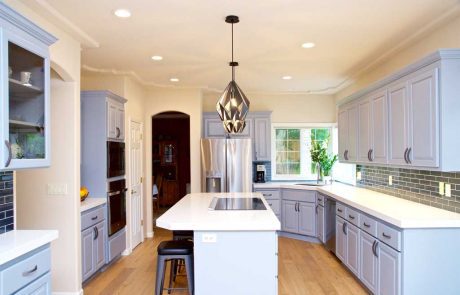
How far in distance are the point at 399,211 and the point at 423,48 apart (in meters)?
1.69

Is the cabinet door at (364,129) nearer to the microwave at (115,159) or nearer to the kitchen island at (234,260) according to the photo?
the kitchen island at (234,260)

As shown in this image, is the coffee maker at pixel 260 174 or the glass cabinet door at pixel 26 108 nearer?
the glass cabinet door at pixel 26 108

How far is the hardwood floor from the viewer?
3.78 m

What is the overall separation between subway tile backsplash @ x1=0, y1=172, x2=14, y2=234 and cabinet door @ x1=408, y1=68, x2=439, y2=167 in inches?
127

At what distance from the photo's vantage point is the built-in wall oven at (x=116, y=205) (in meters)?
4.42

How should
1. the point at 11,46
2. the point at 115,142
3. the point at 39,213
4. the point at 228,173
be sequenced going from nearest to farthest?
the point at 11,46, the point at 39,213, the point at 115,142, the point at 228,173

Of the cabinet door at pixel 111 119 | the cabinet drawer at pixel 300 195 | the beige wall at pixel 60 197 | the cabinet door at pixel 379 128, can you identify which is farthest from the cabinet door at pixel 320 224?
the beige wall at pixel 60 197

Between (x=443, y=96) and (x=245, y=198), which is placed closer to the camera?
(x=443, y=96)

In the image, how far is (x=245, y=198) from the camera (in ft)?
13.6

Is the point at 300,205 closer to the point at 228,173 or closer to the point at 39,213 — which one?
the point at 228,173

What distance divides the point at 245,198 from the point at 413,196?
1.81 meters

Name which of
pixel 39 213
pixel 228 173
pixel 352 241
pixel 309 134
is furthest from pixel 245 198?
pixel 309 134

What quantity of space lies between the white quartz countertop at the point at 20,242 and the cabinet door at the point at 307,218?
13.7 feet

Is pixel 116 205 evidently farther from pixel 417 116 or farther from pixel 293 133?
pixel 293 133
